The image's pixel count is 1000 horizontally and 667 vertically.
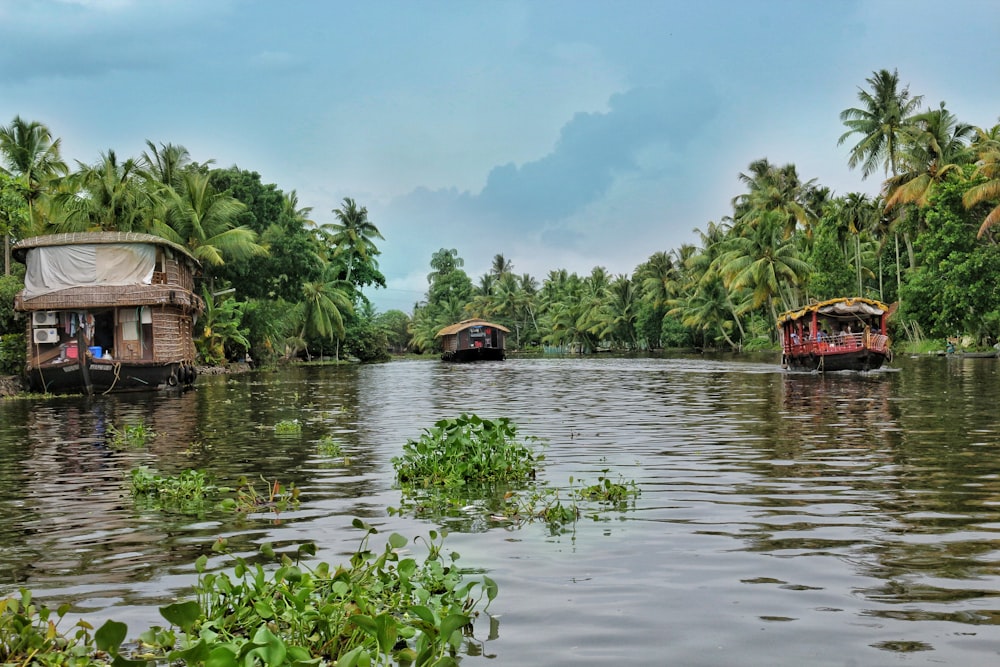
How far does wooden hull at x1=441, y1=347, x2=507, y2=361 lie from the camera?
72.1 metres

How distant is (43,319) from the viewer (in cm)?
2919

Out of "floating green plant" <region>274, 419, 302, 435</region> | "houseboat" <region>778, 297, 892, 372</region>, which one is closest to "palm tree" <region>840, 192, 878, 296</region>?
"houseboat" <region>778, 297, 892, 372</region>

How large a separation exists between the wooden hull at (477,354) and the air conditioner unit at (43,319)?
44.1 meters

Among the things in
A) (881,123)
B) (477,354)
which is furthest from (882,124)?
(477,354)

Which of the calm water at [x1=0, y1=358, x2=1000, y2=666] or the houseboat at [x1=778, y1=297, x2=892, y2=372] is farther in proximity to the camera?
the houseboat at [x1=778, y1=297, x2=892, y2=372]

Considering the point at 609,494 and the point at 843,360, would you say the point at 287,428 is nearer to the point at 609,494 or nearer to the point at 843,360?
the point at 609,494

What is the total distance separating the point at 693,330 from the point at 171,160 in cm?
5708

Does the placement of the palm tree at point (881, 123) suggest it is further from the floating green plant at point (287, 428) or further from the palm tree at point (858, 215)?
the floating green plant at point (287, 428)

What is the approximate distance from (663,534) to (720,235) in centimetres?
7308

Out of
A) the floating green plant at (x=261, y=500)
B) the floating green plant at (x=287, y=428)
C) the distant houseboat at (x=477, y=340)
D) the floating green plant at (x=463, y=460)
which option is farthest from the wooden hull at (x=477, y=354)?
the floating green plant at (x=261, y=500)

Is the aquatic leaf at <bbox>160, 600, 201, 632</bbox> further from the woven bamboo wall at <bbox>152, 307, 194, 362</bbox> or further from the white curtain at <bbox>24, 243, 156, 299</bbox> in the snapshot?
the white curtain at <bbox>24, 243, 156, 299</bbox>

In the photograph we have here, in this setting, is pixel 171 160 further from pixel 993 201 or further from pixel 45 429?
pixel 993 201

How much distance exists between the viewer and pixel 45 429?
1694 cm

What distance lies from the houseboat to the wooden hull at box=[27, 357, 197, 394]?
83.1ft
